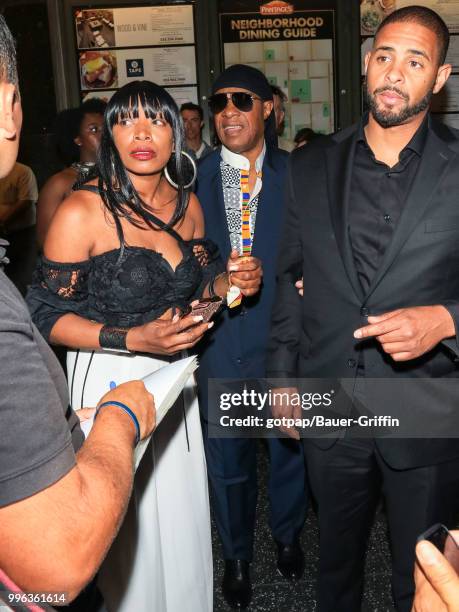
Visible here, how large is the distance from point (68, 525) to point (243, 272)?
1.57m

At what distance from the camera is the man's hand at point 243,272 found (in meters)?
2.39

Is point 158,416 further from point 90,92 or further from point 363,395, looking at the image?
point 90,92

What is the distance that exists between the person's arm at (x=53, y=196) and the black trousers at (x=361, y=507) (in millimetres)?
2444

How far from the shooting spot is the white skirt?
185 centimetres

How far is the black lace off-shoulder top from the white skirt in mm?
157

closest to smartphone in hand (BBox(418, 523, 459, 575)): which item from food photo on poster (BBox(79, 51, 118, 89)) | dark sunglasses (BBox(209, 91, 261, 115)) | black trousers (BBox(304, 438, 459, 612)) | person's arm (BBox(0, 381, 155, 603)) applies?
person's arm (BBox(0, 381, 155, 603))

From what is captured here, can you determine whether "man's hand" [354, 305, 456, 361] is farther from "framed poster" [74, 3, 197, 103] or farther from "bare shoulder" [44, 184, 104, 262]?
"framed poster" [74, 3, 197, 103]

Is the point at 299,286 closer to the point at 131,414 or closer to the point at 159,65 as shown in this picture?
the point at 131,414

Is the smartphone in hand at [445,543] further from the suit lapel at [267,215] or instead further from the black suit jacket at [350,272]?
the suit lapel at [267,215]

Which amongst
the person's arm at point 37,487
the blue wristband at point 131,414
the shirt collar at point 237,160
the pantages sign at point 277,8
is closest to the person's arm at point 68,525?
the person's arm at point 37,487

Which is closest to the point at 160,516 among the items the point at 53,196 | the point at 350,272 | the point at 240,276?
the point at 240,276

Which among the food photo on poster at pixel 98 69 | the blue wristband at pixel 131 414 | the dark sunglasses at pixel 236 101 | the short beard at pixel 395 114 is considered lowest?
the blue wristband at pixel 131 414

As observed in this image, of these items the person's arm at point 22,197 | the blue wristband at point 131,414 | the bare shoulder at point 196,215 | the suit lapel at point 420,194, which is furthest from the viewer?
the person's arm at point 22,197

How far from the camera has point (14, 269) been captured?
515cm
